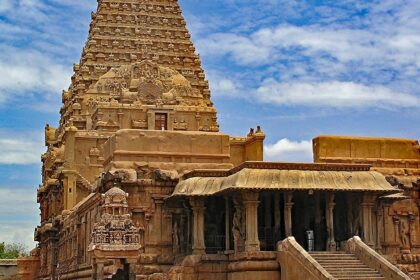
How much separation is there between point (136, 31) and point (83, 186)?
16301 mm

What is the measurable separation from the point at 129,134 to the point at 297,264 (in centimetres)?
1118

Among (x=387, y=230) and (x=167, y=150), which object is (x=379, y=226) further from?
(x=167, y=150)

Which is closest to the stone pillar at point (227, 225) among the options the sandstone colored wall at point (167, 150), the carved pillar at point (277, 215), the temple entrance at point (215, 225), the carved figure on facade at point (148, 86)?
the temple entrance at point (215, 225)

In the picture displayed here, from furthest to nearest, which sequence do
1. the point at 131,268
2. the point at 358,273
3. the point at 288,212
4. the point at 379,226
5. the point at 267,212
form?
the point at 379,226, the point at 267,212, the point at 288,212, the point at 131,268, the point at 358,273

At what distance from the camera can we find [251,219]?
3272 centimetres

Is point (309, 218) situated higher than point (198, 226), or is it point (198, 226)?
point (309, 218)

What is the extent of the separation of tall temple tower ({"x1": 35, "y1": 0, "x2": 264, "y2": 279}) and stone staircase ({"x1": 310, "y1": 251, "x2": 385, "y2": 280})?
24.8ft

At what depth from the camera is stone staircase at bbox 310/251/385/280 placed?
99.9ft

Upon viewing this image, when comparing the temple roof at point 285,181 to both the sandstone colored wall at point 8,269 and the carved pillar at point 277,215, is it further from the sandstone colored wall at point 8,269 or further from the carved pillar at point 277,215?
the sandstone colored wall at point 8,269

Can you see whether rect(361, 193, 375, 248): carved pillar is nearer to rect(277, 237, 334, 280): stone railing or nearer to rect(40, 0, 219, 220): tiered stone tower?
rect(277, 237, 334, 280): stone railing

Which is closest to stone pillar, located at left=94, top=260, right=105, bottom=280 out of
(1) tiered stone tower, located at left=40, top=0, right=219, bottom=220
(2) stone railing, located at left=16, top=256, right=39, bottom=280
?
(1) tiered stone tower, located at left=40, top=0, right=219, bottom=220

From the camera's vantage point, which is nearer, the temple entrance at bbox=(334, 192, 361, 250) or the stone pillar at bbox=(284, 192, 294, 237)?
the stone pillar at bbox=(284, 192, 294, 237)

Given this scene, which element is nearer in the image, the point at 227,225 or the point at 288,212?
the point at 288,212

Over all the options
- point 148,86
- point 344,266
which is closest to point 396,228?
point 344,266
